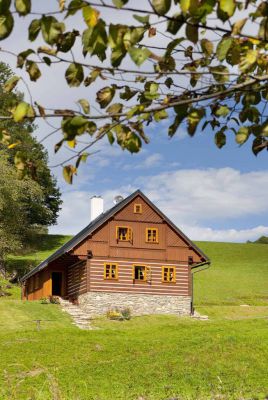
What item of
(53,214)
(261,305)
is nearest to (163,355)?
(261,305)

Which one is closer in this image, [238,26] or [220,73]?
[238,26]

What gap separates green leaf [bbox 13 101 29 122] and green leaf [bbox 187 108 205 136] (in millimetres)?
1179

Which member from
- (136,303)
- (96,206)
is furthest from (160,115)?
(96,206)

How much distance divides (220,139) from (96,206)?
46.4 meters

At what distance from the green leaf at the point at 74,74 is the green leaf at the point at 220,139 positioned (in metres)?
1.79

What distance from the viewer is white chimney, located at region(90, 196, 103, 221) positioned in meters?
52.7

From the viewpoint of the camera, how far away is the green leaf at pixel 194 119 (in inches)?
195

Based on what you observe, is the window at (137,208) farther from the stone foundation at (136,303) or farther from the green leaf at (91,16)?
the green leaf at (91,16)

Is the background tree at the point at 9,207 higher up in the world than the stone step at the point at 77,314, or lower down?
higher up

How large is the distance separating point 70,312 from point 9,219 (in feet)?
73.7

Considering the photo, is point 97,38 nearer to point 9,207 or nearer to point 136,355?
point 136,355

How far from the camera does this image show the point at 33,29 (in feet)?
15.6

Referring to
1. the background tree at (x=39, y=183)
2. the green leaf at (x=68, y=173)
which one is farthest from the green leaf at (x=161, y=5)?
the background tree at (x=39, y=183)

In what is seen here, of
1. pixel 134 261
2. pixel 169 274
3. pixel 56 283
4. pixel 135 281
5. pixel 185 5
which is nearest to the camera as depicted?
pixel 185 5
